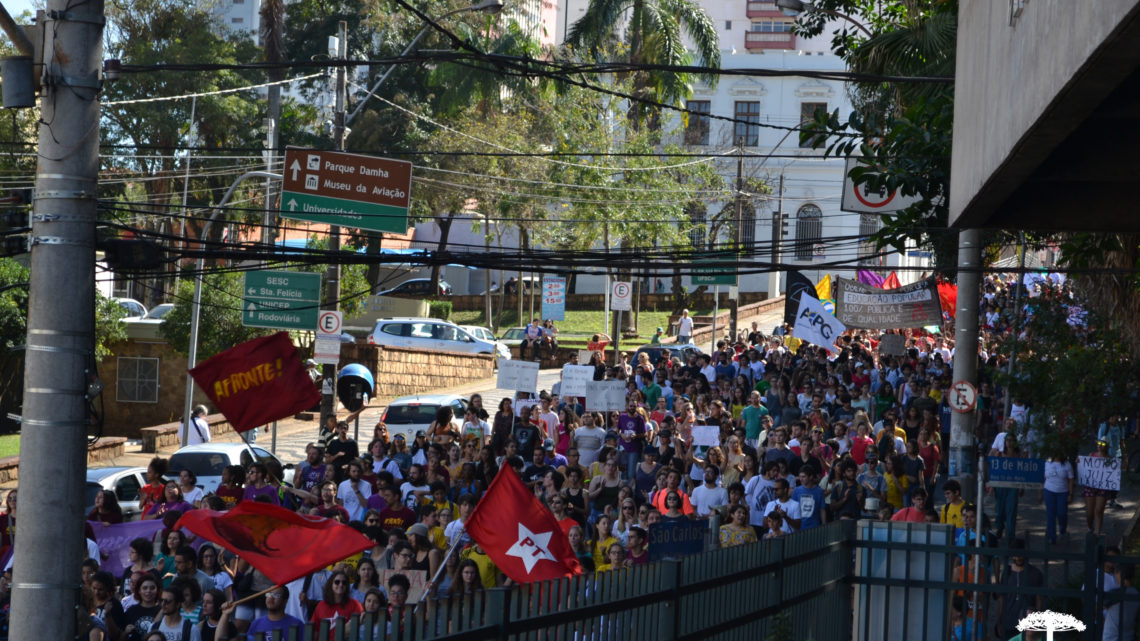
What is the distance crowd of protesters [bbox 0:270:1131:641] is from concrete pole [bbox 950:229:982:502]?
497 millimetres

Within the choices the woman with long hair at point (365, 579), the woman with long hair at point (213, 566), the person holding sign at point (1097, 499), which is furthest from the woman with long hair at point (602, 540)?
the person holding sign at point (1097, 499)

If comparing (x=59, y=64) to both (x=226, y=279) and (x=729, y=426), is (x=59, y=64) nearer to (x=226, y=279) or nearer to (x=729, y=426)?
(x=729, y=426)

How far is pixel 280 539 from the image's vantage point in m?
10.8

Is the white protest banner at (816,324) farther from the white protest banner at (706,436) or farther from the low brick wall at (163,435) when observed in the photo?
the low brick wall at (163,435)

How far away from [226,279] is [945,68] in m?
21.5

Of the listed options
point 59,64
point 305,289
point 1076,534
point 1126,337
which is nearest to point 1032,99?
point 59,64

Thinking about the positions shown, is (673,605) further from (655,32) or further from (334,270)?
(655,32)

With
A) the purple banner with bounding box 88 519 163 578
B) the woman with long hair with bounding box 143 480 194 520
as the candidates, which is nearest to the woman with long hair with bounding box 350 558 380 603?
the purple banner with bounding box 88 519 163 578

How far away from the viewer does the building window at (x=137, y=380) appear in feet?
125

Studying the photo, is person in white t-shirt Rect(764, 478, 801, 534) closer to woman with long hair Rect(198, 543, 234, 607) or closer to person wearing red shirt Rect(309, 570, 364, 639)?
person wearing red shirt Rect(309, 570, 364, 639)

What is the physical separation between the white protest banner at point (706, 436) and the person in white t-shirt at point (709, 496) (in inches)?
123

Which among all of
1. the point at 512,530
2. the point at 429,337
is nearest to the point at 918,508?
the point at 512,530

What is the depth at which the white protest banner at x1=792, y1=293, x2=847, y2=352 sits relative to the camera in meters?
25.6

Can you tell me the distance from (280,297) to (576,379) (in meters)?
5.83
